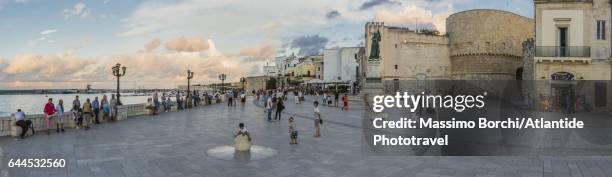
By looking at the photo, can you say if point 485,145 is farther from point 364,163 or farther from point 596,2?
point 596,2

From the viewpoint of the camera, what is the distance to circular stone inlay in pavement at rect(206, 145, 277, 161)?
10102 millimetres

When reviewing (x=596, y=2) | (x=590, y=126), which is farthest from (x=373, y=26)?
(x=590, y=126)

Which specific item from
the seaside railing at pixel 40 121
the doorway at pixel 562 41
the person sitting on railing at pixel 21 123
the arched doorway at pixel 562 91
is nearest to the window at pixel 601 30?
the doorway at pixel 562 41

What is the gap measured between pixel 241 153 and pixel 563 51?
2242 centimetres

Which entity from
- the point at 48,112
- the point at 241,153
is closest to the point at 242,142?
the point at 241,153

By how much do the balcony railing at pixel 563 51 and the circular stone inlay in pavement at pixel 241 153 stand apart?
2073 centimetres

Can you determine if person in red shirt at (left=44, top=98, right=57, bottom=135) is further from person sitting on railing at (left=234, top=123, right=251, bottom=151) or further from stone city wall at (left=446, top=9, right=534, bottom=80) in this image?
stone city wall at (left=446, top=9, right=534, bottom=80)

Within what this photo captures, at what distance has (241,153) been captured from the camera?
10562 millimetres

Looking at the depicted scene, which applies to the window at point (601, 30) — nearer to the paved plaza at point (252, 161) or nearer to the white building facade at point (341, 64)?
the paved plaza at point (252, 161)

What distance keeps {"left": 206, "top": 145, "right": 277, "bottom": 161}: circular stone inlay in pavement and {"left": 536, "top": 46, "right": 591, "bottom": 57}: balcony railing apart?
20.7 meters

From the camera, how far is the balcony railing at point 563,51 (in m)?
24.7

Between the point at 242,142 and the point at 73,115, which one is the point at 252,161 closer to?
the point at 242,142

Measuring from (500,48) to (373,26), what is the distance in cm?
1480

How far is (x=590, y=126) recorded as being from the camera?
16.8m
